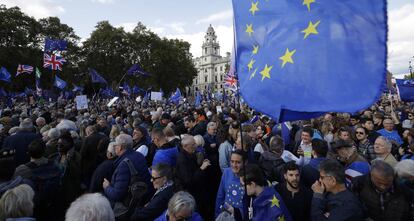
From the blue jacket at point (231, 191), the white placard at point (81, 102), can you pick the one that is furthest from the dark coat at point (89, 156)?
the white placard at point (81, 102)

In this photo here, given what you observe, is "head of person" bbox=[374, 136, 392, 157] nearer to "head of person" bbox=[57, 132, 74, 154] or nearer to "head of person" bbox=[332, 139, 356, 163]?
"head of person" bbox=[332, 139, 356, 163]

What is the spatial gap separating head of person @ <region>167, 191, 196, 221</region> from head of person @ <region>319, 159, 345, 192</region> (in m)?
1.21

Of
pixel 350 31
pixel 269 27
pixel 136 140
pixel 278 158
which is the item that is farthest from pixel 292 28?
pixel 136 140

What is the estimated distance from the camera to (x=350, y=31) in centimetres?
233

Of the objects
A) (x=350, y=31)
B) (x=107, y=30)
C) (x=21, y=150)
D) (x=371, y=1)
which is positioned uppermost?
(x=107, y=30)

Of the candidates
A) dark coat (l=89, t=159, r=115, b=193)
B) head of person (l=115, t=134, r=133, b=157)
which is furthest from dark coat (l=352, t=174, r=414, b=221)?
dark coat (l=89, t=159, r=115, b=193)

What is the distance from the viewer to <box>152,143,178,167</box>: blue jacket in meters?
4.54

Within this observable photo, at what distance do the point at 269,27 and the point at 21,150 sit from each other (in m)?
5.31

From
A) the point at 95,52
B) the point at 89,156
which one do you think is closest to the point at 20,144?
the point at 89,156

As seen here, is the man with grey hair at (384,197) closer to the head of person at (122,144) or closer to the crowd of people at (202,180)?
the crowd of people at (202,180)

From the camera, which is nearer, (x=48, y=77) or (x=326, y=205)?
(x=326, y=205)

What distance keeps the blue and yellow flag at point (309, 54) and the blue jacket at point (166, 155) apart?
221cm

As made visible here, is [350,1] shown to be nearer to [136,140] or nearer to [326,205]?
[326,205]

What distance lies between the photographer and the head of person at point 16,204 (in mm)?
2646
